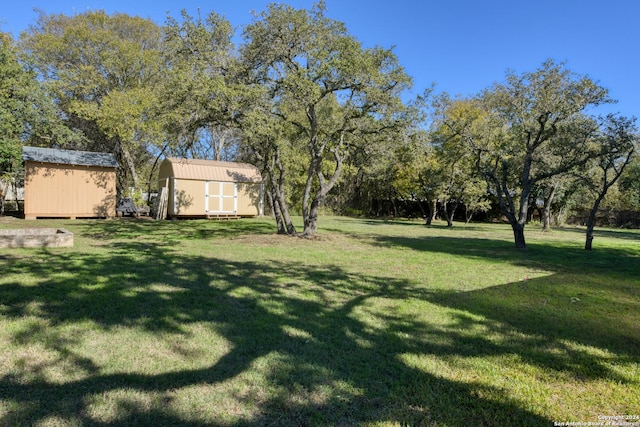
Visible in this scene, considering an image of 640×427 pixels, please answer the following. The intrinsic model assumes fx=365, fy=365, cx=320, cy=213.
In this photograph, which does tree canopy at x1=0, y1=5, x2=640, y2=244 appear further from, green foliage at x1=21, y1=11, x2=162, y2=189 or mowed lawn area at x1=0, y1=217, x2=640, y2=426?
mowed lawn area at x1=0, y1=217, x2=640, y2=426

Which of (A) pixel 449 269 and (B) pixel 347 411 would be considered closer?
(B) pixel 347 411

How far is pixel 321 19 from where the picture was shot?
9516 mm

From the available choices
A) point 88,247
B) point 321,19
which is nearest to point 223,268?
point 88,247

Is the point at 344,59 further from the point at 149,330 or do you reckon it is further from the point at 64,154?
the point at 64,154

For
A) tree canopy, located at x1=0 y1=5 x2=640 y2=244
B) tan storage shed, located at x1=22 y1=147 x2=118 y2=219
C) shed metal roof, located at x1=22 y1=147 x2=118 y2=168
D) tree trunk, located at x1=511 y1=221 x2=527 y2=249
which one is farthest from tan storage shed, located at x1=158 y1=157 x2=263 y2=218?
tree trunk, located at x1=511 y1=221 x2=527 y2=249

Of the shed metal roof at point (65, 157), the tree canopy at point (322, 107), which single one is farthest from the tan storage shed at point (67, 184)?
the tree canopy at point (322, 107)

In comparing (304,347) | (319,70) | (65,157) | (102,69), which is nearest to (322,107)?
(319,70)

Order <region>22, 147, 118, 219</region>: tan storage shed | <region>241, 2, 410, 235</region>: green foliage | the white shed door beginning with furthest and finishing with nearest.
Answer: the white shed door → <region>22, 147, 118, 219</region>: tan storage shed → <region>241, 2, 410, 235</region>: green foliage

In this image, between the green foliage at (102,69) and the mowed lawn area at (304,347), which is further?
the green foliage at (102,69)

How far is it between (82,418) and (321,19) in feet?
32.2

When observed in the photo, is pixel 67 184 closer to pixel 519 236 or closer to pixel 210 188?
pixel 210 188

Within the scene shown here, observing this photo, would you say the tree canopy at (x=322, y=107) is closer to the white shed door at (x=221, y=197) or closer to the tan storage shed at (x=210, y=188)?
the tan storage shed at (x=210, y=188)

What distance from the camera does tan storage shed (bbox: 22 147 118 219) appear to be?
1527 centimetres

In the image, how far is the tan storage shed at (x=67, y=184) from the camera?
50.1 ft
